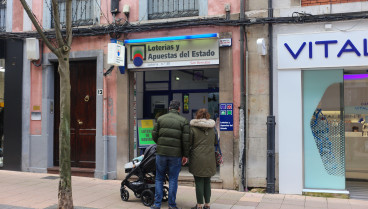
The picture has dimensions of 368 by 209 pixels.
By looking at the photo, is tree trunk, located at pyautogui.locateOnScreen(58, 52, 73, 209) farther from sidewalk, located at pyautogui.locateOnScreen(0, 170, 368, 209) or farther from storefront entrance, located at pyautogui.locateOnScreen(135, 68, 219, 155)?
storefront entrance, located at pyautogui.locateOnScreen(135, 68, 219, 155)

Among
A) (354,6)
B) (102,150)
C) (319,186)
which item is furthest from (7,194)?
(354,6)

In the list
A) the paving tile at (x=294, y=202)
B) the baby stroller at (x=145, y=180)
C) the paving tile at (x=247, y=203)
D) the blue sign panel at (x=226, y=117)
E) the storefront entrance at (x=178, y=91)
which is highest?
the storefront entrance at (x=178, y=91)

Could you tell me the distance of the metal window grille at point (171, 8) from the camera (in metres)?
9.32

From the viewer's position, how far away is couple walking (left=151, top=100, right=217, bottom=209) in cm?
632

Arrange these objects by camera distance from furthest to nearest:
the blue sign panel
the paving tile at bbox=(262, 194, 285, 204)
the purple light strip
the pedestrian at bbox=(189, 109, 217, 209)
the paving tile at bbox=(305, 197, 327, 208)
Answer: the purple light strip < the blue sign panel < the paving tile at bbox=(262, 194, 285, 204) < the paving tile at bbox=(305, 197, 327, 208) < the pedestrian at bbox=(189, 109, 217, 209)

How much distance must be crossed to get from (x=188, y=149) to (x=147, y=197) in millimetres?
1370

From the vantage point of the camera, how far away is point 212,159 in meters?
6.36

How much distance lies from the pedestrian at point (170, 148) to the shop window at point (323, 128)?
126 inches

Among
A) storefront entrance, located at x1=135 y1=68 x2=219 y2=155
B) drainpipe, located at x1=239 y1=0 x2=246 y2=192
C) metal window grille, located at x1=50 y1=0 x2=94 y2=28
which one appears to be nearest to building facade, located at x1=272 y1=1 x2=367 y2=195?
drainpipe, located at x1=239 y1=0 x2=246 y2=192

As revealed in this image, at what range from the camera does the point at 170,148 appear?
6352 mm

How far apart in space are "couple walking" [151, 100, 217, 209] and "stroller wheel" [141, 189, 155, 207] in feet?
1.25

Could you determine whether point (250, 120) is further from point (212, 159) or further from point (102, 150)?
point (102, 150)

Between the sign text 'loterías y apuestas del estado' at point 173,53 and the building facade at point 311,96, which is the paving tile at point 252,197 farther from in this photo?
the sign text 'loterías y apuestas del estado' at point 173,53

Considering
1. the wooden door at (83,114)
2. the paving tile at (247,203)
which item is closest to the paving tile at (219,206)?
the paving tile at (247,203)
